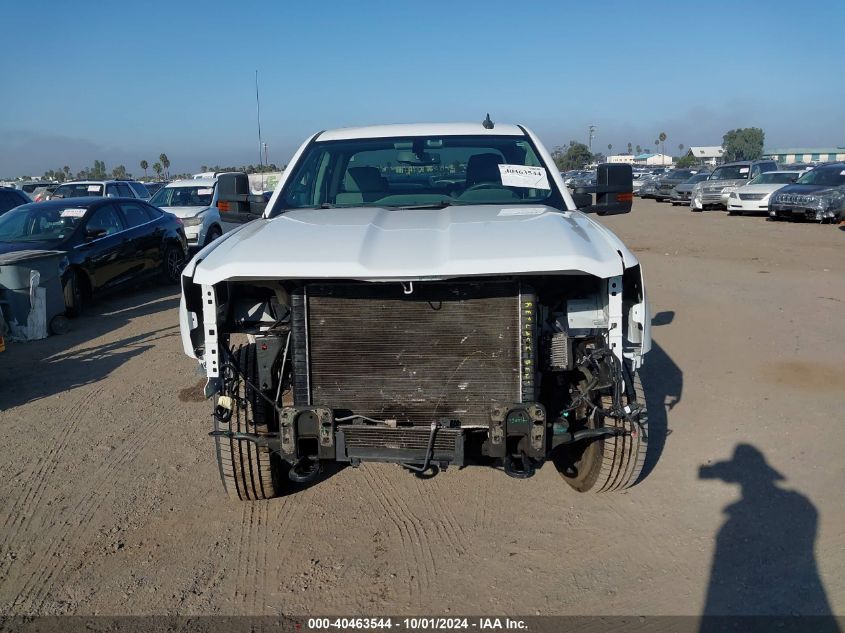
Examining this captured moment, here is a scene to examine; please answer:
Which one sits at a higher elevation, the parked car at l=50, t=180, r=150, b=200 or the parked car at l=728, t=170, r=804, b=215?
the parked car at l=50, t=180, r=150, b=200

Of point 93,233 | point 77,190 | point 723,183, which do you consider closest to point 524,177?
point 93,233

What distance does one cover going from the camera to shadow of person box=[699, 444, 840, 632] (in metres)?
3.30

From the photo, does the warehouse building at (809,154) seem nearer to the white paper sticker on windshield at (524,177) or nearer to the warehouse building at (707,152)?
the warehouse building at (707,152)

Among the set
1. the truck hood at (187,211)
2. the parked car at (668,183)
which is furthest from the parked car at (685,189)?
the truck hood at (187,211)

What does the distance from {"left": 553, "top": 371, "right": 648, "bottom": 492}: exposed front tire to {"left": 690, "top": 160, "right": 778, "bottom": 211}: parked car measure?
23407 millimetres

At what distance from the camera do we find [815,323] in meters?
8.51

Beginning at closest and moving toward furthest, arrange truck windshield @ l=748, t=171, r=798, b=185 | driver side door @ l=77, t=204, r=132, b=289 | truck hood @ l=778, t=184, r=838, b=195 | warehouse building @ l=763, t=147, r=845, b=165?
1. driver side door @ l=77, t=204, r=132, b=289
2. truck hood @ l=778, t=184, r=838, b=195
3. truck windshield @ l=748, t=171, r=798, b=185
4. warehouse building @ l=763, t=147, r=845, b=165

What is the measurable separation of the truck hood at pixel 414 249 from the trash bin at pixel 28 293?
5.34m

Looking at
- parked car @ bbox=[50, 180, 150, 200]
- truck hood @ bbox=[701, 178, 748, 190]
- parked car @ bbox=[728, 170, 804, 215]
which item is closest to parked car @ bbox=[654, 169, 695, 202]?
truck hood @ bbox=[701, 178, 748, 190]

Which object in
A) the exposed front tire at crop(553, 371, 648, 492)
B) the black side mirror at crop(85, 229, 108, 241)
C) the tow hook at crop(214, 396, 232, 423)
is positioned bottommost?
the exposed front tire at crop(553, 371, 648, 492)

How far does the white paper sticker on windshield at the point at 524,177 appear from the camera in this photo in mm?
4878

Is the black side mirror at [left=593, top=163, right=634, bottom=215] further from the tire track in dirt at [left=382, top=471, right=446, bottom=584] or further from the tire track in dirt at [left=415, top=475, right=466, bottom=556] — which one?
the tire track in dirt at [left=382, top=471, right=446, bottom=584]

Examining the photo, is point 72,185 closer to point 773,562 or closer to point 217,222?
point 217,222

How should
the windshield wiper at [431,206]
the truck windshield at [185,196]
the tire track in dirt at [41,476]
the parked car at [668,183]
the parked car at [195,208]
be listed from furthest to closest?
1. the parked car at [668,183]
2. the truck windshield at [185,196]
3. the parked car at [195,208]
4. the windshield wiper at [431,206]
5. the tire track in dirt at [41,476]
